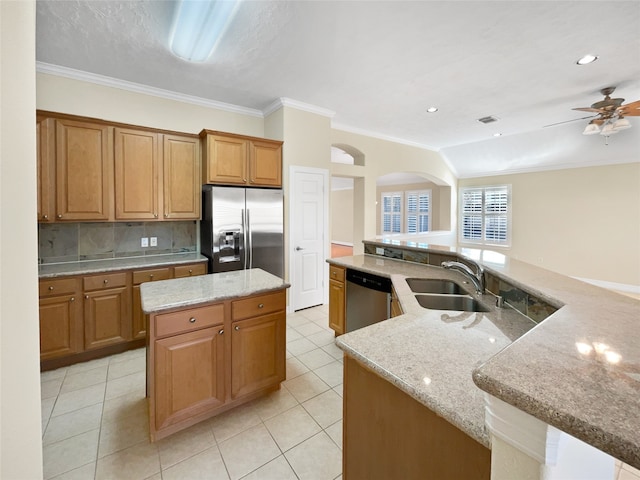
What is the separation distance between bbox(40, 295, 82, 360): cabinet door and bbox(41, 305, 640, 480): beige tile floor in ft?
0.68

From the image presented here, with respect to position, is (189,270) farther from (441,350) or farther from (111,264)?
(441,350)

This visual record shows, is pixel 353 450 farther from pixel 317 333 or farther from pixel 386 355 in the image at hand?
pixel 317 333

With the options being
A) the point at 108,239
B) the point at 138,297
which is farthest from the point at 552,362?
the point at 108,239

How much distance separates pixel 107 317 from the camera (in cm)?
276

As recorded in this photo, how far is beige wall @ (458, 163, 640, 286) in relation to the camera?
17.7ft

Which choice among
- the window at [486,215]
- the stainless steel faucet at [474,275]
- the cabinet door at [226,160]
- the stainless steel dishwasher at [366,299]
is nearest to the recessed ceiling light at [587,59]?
the stainless steel faucet at [474,275]

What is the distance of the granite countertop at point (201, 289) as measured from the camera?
1.68 m

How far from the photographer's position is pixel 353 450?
118cm

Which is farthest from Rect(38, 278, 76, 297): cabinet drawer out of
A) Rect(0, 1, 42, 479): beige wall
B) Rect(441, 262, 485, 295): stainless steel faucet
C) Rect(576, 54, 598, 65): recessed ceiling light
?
Rect(576, 54, 598, 65): recessed ceiling light

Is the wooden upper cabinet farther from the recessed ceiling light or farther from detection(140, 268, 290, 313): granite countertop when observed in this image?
the recessed ceiling light

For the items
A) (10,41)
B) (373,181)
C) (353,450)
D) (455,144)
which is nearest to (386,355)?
(353,450)

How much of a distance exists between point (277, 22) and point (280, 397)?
9.72 ft

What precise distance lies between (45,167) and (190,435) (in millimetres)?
2641

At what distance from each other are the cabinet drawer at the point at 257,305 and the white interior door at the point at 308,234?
6.11ft
